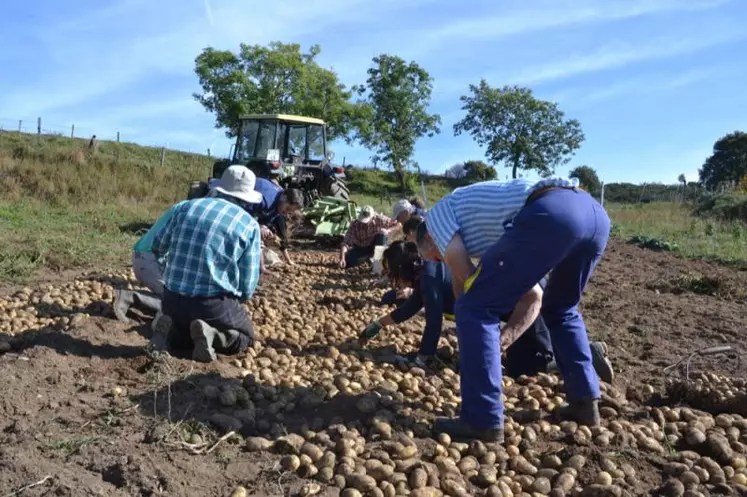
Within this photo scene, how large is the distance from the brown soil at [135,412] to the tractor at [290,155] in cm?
658

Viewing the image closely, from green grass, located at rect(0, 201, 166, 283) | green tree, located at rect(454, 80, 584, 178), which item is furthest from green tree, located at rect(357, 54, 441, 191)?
green grass, located at rect(0, 201, 166, 283)

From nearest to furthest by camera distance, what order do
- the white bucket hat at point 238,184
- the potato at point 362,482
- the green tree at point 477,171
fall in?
the potato at point 362,482 < the white bucket hat at point 238,184 < the green tree at point 477,171

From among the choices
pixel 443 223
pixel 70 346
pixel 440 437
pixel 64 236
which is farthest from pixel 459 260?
pixel 64 236

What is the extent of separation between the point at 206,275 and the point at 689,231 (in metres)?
13.4

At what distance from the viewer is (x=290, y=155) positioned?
39.1ft

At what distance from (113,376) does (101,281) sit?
296 centimetres

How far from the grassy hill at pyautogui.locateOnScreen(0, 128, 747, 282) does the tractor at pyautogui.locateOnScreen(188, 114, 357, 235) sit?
91.6 inches

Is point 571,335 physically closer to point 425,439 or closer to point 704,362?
point 425,439

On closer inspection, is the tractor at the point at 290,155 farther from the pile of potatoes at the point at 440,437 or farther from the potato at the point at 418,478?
the potato at the point at 418,478

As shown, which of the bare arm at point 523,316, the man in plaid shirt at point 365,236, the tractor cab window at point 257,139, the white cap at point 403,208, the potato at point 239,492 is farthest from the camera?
the tractor cab window at point 257,139

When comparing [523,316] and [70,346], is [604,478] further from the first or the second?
[70,346]

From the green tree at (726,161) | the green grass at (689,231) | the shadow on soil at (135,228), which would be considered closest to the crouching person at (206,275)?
the shadow on soil at (135,228)

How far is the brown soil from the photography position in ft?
7.66

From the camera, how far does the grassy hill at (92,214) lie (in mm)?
7625
